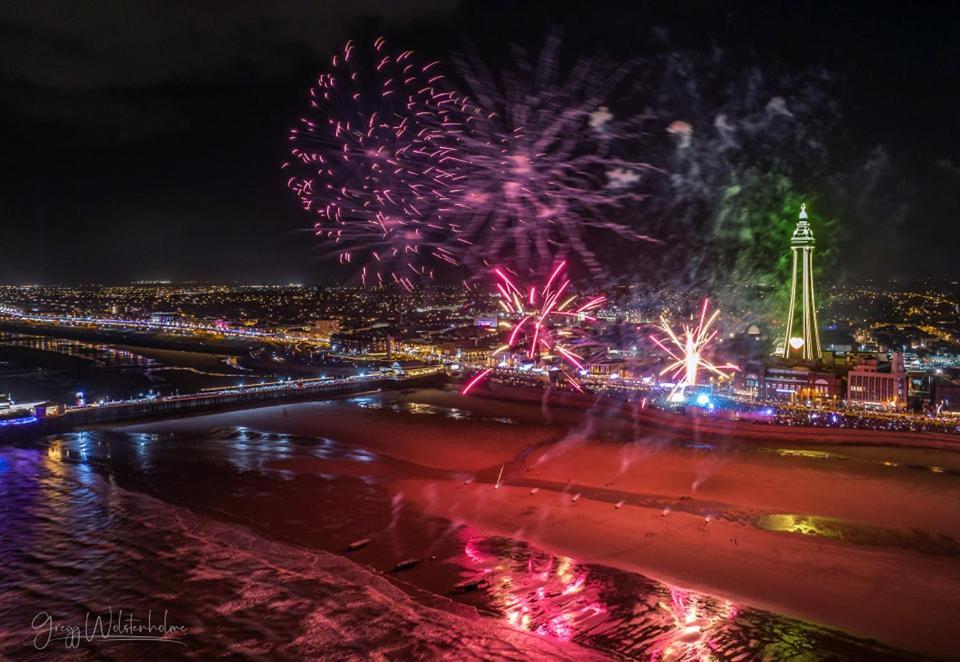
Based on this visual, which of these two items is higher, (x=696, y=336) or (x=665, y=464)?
(x=696, y=336)

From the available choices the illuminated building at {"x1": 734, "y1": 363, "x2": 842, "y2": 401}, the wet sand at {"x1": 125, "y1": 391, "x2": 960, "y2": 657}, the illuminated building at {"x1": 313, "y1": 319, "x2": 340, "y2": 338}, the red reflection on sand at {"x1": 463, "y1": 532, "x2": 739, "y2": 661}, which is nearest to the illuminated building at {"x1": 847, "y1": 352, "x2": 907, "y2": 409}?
the illuminated building at {"x1": 734, "y1": 363, "x2": 842, "y2": 401}

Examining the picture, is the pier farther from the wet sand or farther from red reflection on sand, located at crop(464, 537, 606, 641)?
red reflection on sand, located at crop(464, 537, 606, 641)

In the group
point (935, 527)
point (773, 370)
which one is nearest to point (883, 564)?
point (935, 527)

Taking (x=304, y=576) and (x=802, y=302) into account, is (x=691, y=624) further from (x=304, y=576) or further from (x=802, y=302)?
(x=802, y=302)

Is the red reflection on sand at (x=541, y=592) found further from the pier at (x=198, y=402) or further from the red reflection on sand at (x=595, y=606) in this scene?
the pier at (x=198, y=402)

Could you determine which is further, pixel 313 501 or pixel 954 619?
pixel 313 501

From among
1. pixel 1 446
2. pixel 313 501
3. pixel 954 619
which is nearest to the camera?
pixel 954 619

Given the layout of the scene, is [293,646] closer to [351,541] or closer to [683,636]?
[351,541]
